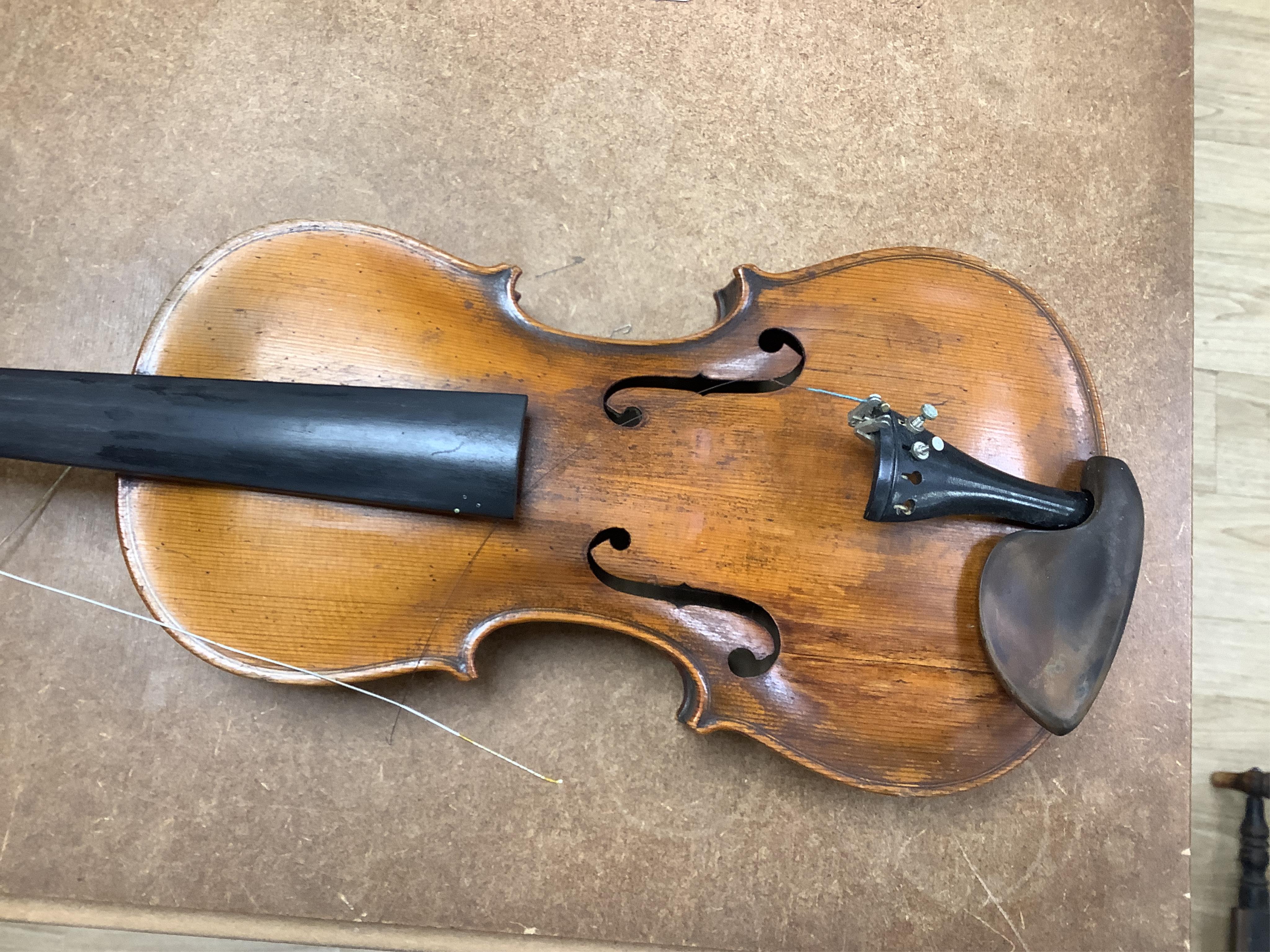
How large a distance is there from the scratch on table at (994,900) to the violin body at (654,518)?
0.40 metres

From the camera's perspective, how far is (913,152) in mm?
1817

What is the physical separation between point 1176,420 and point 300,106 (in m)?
1.97

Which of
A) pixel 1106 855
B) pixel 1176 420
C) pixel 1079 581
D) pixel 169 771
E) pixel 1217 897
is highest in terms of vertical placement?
pixel 1079 581

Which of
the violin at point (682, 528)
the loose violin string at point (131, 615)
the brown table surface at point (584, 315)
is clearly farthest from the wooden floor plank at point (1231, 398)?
the loose violin string at point (131, 615)

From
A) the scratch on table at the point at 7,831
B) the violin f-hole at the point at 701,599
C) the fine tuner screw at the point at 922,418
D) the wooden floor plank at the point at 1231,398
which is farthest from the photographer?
the wooden floor plank at the point at 1231,398

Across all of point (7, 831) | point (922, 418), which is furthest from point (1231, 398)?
point (7, 831)

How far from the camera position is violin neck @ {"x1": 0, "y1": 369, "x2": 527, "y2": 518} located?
1279 millimetres

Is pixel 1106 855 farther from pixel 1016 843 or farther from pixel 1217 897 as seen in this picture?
pixel 1217 897

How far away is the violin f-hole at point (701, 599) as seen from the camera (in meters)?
1.37

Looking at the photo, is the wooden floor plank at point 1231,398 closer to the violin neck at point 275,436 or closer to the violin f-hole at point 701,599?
the violin f-hole at point 701,599

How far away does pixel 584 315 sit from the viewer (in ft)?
5.68

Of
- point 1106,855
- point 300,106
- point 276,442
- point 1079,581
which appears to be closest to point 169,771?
point 276,442

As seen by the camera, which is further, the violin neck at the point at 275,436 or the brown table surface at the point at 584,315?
the brown table surface at the point at 584,315

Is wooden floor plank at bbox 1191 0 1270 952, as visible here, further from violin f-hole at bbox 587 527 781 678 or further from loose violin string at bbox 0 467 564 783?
loose violin string at bbox 0 467 564 783
